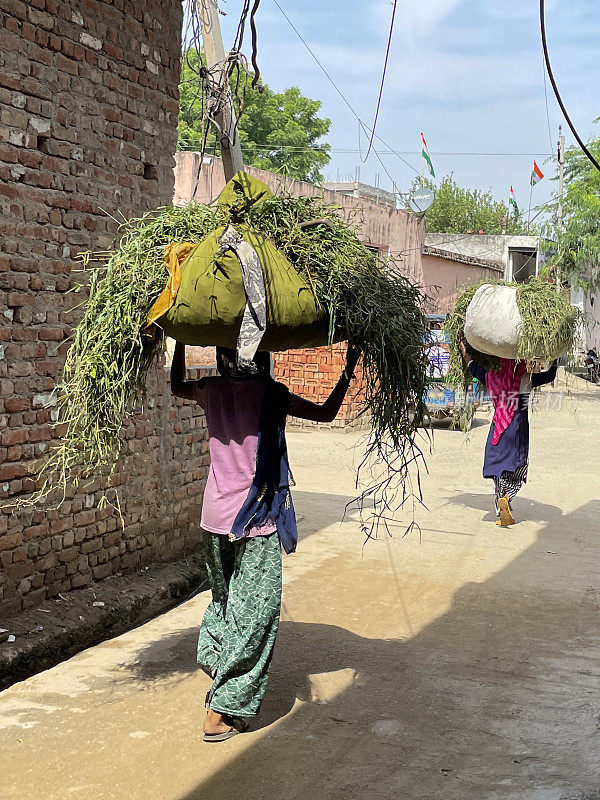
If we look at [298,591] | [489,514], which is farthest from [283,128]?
[298,591]

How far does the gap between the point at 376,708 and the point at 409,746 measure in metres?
0.41

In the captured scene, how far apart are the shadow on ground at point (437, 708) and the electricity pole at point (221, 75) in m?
2.78

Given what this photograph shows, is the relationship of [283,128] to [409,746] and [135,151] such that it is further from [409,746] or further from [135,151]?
[409,746]

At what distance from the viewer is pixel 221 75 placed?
5.36 m

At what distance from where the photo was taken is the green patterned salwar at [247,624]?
12.1 ft

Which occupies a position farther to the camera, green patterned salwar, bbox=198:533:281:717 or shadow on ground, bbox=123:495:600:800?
green patterned salwar, bbox=198:533:281:717

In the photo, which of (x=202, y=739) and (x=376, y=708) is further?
(x=376, y=708)

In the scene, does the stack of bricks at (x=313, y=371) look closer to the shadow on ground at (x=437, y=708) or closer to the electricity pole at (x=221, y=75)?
the shadow on ground at (x=437, y=708)

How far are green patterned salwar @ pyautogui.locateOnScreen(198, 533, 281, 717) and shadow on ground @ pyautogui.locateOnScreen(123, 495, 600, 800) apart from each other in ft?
0.64

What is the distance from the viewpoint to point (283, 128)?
3869 cm

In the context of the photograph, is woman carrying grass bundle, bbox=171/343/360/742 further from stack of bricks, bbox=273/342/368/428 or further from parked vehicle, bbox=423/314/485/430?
stack of bricks, bbox=273/342/368/428

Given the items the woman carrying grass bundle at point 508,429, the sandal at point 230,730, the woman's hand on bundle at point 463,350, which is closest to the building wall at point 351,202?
the woman carrying grass bundle at point 508,429

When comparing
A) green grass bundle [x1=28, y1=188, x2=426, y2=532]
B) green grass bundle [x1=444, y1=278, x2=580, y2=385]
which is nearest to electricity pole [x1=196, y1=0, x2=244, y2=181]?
green grass bundle [x1=28, y1=188, x2=426, y2=532]

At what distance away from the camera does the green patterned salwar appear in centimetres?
370
